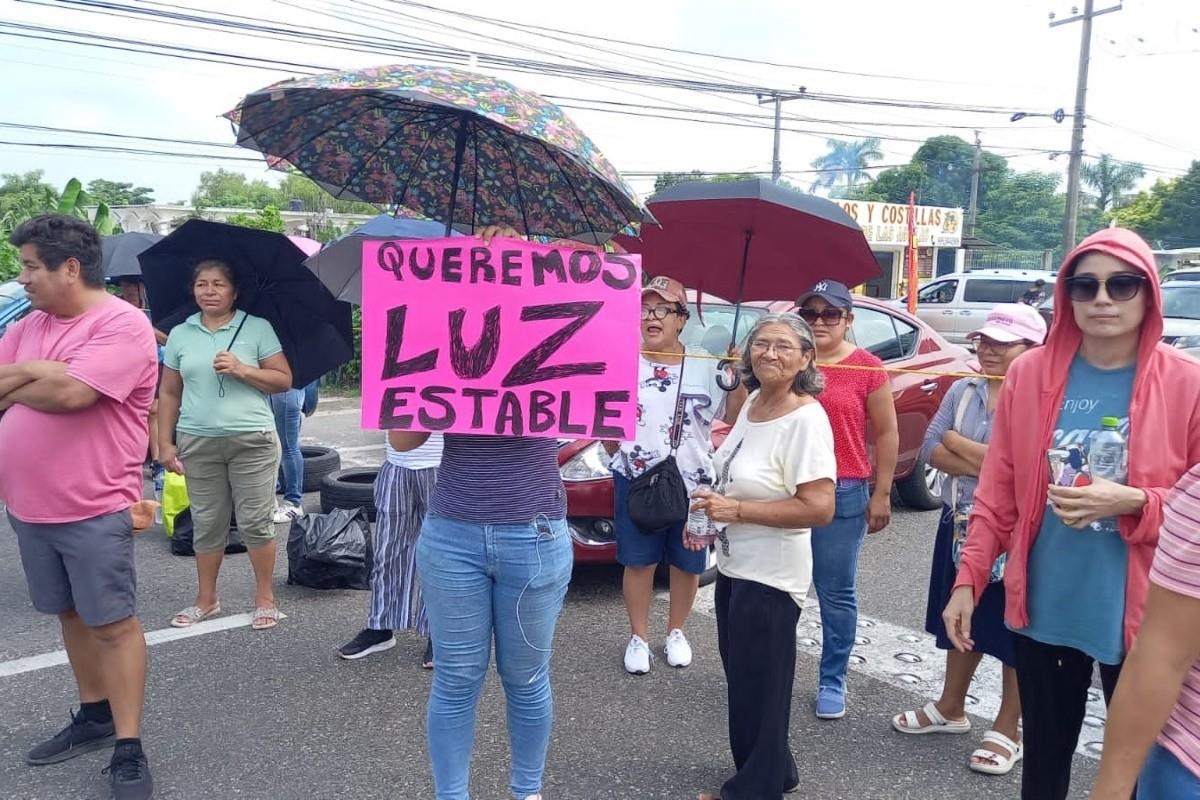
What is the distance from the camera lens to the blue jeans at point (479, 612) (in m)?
2.54

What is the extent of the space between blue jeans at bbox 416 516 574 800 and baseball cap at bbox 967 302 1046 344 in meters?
1.94

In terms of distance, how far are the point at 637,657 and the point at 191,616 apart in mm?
2345

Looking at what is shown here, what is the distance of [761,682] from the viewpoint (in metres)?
2.92

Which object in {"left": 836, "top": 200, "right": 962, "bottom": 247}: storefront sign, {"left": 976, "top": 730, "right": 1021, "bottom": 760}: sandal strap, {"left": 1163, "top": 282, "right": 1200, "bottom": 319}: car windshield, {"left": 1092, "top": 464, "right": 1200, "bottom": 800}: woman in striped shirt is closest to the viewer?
{"left": 1092, "top": 464, "right": 1200, "bottom": 800}: woman in striped shirt

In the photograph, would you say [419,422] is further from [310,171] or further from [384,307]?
[310,171]

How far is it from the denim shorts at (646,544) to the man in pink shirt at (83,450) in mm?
2001

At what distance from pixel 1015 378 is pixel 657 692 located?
2.17 metres

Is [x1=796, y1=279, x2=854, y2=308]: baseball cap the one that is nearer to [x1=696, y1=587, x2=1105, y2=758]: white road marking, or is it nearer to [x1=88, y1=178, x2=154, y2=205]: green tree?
[x1=696, y1=587, x2=1105, y2=758]: white road marking

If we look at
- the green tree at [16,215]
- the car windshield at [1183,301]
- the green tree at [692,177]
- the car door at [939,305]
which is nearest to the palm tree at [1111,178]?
the green tree at [692,177]

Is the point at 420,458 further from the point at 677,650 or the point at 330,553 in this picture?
the point at 677,650

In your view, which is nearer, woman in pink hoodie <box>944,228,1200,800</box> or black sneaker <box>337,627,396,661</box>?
woman in pink hoodie <box>944,228,1200,800</box>

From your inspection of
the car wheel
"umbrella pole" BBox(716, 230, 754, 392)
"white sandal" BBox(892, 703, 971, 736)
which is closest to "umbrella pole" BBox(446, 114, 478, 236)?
"umbrella pole" BBox(716, 230, 754, 392)

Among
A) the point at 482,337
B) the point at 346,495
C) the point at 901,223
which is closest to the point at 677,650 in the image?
the point at 482,337

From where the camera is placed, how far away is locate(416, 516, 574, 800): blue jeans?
8.32 ft
